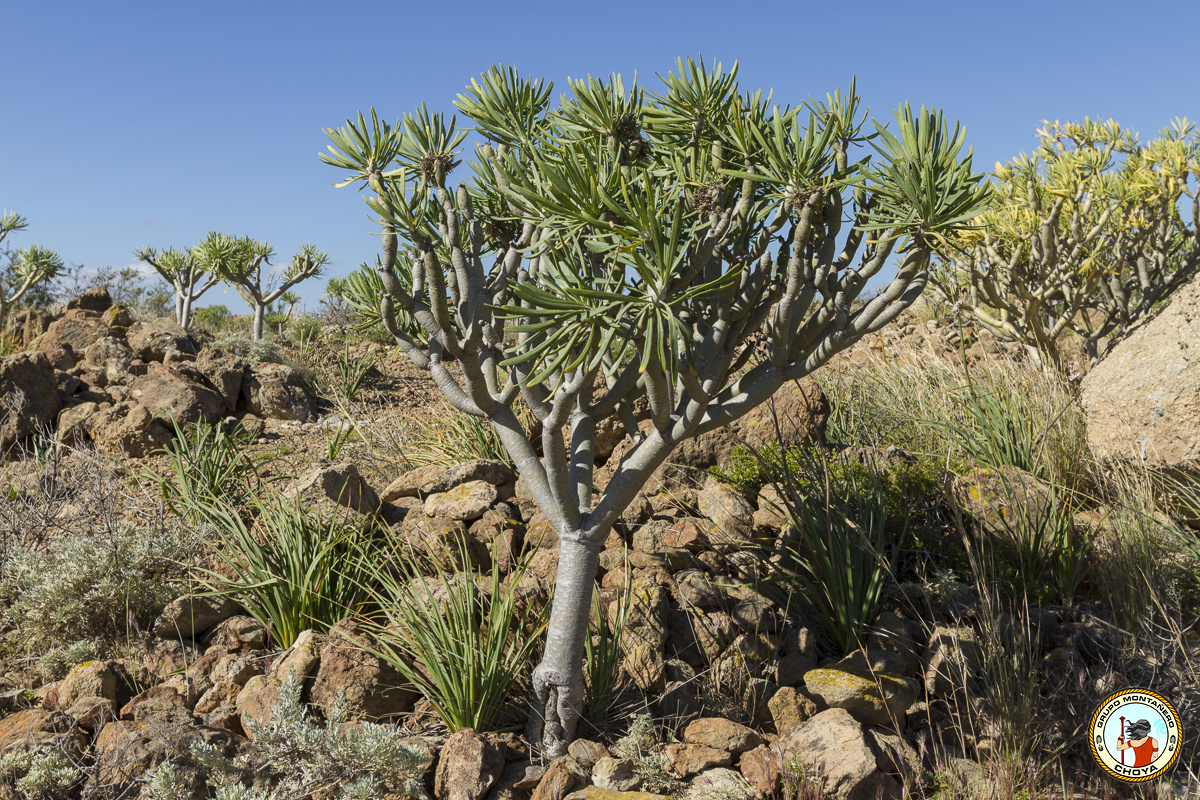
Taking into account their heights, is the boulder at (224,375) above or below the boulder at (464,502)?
above

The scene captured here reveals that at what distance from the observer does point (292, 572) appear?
3996 mm

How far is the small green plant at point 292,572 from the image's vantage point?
398 cm

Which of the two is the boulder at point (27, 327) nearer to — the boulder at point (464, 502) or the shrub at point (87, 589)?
the shrub at point (87, 589)

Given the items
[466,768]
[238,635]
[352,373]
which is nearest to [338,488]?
[238,635]

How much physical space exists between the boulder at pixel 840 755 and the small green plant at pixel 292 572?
222 cm

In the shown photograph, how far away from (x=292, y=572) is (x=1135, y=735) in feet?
13.1

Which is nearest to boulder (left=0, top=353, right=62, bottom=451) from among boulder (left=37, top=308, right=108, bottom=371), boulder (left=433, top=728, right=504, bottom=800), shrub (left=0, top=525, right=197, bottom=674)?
boulder (left=37, top=308, right=108, bottom=371)

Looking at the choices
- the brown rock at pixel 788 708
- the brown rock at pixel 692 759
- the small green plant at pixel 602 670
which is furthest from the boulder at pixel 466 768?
the brown rock at pixel 788 708

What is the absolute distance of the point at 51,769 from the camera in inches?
118

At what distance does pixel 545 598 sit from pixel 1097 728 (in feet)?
8.49

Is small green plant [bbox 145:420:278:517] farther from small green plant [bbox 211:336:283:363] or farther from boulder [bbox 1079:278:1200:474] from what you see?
boulder [bbox 1079:278:1200:474]

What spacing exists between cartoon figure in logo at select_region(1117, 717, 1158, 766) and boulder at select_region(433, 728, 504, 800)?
2.72 meters

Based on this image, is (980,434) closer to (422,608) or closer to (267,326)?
(422,608)

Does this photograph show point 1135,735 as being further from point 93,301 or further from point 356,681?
point 93,301
